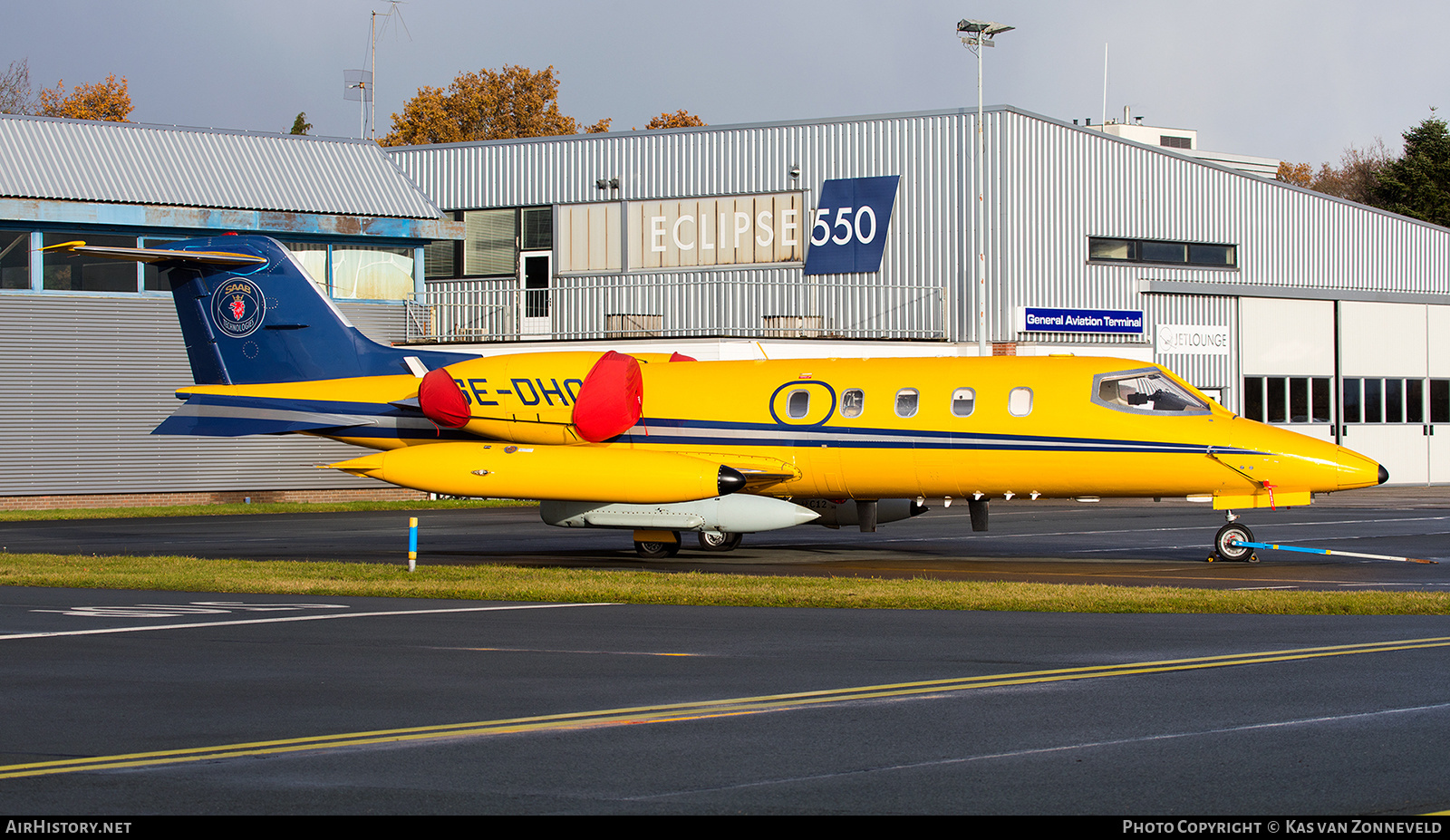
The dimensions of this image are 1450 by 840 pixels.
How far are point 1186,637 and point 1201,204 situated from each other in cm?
3518

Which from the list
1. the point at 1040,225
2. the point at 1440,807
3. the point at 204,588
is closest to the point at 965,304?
the point at 1040,225

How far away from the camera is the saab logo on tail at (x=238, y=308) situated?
81.4 feet

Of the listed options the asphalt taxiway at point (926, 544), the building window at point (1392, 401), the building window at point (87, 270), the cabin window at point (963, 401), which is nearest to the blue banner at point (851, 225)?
the asphalt taxiway at point (926, 544)

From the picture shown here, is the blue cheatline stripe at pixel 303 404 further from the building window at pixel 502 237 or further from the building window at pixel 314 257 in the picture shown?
the building window at pixel 502 237

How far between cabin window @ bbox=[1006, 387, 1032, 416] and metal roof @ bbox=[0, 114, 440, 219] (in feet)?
76.6

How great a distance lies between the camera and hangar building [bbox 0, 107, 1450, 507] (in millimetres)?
36281

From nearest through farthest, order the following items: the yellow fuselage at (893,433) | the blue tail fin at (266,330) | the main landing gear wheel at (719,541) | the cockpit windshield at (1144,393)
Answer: the yellow fuselage at (893,433) → the cockpit windshield at (1144,393) → the main landing gear wheel at (719,541) → the blue tail fin at (266,330)

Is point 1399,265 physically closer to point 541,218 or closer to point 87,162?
point 541,218

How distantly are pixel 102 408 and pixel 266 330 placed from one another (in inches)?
555

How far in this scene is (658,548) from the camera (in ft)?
77.7

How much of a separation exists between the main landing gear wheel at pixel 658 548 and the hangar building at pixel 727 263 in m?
15.7
